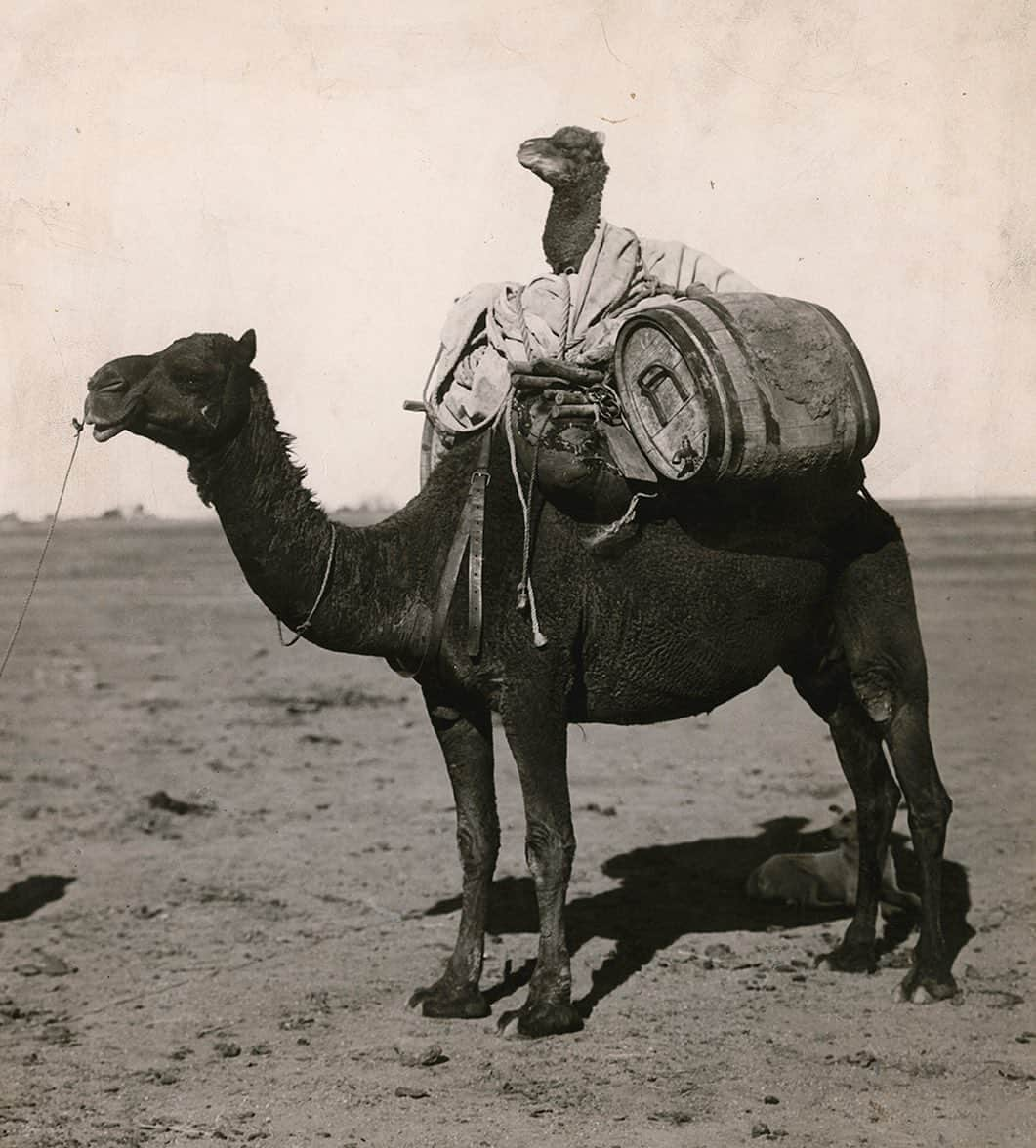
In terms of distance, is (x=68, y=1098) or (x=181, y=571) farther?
(x=181, y=571)

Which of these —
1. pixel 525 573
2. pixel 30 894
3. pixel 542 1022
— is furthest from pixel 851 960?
pixel 30 894

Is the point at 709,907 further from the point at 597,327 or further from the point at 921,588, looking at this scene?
the point at 921,588

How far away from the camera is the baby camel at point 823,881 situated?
8.65 meters

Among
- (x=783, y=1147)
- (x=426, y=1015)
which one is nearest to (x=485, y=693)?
(x=426, y=1015)

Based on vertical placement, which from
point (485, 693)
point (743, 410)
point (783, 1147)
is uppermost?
point (743, 410)

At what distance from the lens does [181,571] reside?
27156 mm

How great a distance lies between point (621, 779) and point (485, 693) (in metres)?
5.33

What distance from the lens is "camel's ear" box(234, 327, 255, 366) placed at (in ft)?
19.9

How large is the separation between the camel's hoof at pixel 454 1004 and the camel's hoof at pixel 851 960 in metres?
1.73

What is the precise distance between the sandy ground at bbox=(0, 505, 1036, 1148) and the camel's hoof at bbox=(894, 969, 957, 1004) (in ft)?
0.30

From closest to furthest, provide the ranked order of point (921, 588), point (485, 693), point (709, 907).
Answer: point (485, 693), point (709, 907), point (921, 588)

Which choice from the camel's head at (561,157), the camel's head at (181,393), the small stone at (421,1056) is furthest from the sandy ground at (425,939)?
the camel's head at (561,157)

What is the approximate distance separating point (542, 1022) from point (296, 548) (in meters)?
2.15

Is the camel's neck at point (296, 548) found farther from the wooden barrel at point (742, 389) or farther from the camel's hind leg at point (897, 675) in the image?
the camel's hind leg at point (897, 675)
